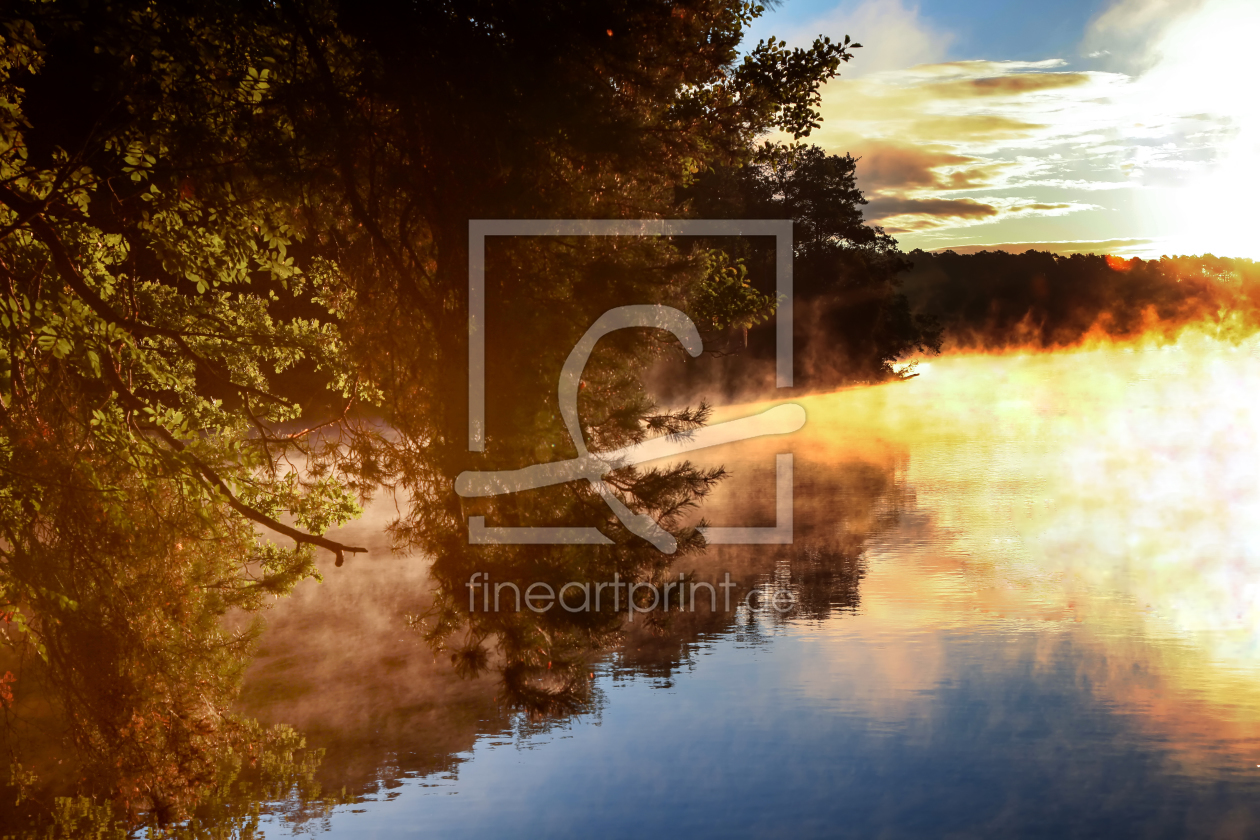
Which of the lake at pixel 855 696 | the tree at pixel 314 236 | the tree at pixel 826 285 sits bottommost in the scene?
the lake at pixel 855 696

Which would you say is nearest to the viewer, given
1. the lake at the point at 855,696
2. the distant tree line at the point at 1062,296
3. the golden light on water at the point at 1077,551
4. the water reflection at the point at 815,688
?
the water reflection at the point at 815,688

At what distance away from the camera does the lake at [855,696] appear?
11945 mm

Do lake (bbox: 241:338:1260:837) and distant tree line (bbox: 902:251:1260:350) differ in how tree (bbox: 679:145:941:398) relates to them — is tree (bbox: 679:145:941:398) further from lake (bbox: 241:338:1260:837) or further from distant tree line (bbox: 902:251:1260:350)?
distant tree line (bbox: 902:251:1260:350)

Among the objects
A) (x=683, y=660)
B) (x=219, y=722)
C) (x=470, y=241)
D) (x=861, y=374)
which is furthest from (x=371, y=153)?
(x=861, y=374)

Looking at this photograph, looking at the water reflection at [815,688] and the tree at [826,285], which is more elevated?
the tree at [826,285]

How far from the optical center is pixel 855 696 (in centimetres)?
1502

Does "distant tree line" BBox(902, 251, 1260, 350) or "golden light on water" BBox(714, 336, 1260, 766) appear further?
"distant tree line" BBox(902, 251, 1260, 350)

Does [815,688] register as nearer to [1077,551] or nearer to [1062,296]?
[1077,551]

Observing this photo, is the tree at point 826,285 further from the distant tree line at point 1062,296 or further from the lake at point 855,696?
the distant tree line at point 1062,296

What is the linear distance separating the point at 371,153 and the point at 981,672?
1177 cm

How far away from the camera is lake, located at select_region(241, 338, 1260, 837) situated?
11945 millimetres

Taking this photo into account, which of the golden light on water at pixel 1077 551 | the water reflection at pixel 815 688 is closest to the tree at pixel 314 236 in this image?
the water reflection at pixel 815 688

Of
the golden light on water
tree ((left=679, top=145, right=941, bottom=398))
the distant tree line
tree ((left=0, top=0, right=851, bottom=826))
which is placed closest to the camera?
tree ((left=0, top=0, right=851, bottom=826))

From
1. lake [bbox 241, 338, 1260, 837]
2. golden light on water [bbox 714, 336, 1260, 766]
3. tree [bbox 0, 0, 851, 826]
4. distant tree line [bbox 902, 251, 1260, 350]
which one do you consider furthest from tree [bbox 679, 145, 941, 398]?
distant tree line [bbox 902, 251, 1260, 350]
